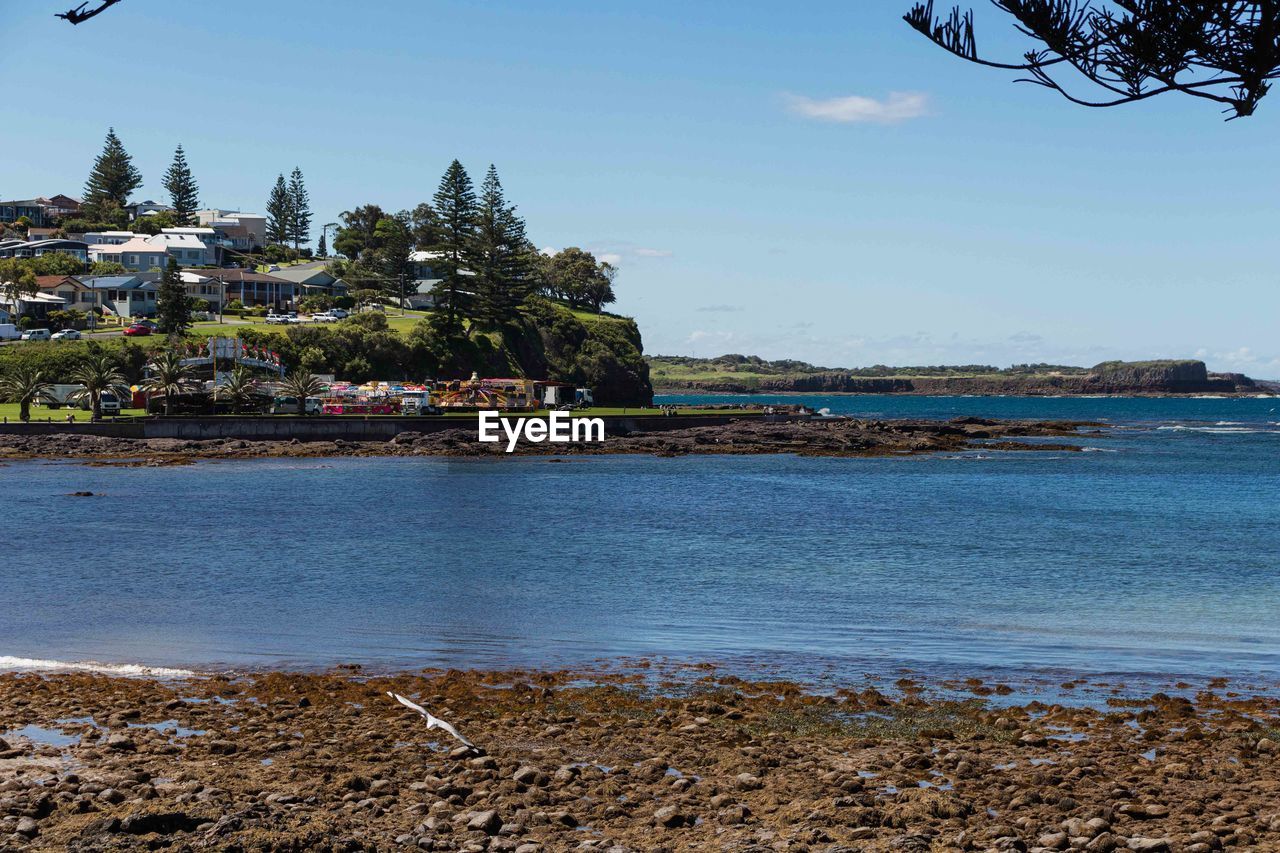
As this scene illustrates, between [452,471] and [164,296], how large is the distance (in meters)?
49.5

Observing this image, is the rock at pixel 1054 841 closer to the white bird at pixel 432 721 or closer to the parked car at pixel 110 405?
the white bird at pixel 432 721

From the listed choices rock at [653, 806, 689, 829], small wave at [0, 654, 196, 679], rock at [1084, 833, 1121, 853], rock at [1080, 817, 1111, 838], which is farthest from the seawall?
rock at [1084, 833, 1121, 853]

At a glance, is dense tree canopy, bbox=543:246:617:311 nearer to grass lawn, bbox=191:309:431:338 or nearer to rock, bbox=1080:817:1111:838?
grass lawn, bbox=191:309:431:338

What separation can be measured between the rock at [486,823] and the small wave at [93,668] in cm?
829

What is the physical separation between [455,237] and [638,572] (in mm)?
92288

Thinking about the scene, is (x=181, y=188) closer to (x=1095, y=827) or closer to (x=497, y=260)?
(x=497, y=260)

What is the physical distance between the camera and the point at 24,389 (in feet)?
228

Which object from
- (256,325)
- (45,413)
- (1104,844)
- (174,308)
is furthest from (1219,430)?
(1104,844)

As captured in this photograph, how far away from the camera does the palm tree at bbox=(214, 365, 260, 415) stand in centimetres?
7450

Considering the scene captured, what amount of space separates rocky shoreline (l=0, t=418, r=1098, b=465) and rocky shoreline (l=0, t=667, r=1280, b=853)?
49.5m

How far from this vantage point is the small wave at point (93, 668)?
17234mm

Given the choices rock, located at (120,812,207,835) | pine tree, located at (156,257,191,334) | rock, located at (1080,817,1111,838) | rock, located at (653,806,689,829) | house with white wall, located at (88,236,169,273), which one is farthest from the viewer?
house with white wall, located at (88,236,169,273)

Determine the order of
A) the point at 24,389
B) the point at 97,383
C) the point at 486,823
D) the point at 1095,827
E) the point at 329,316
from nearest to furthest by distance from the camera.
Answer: the point at 486,823
the point at 1095,827
the point at 97,383
the point at 24,389
the point at 329,316

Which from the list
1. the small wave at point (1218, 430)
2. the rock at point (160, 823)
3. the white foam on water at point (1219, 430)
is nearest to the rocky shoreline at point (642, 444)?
the small wave at point (1218, 430)
